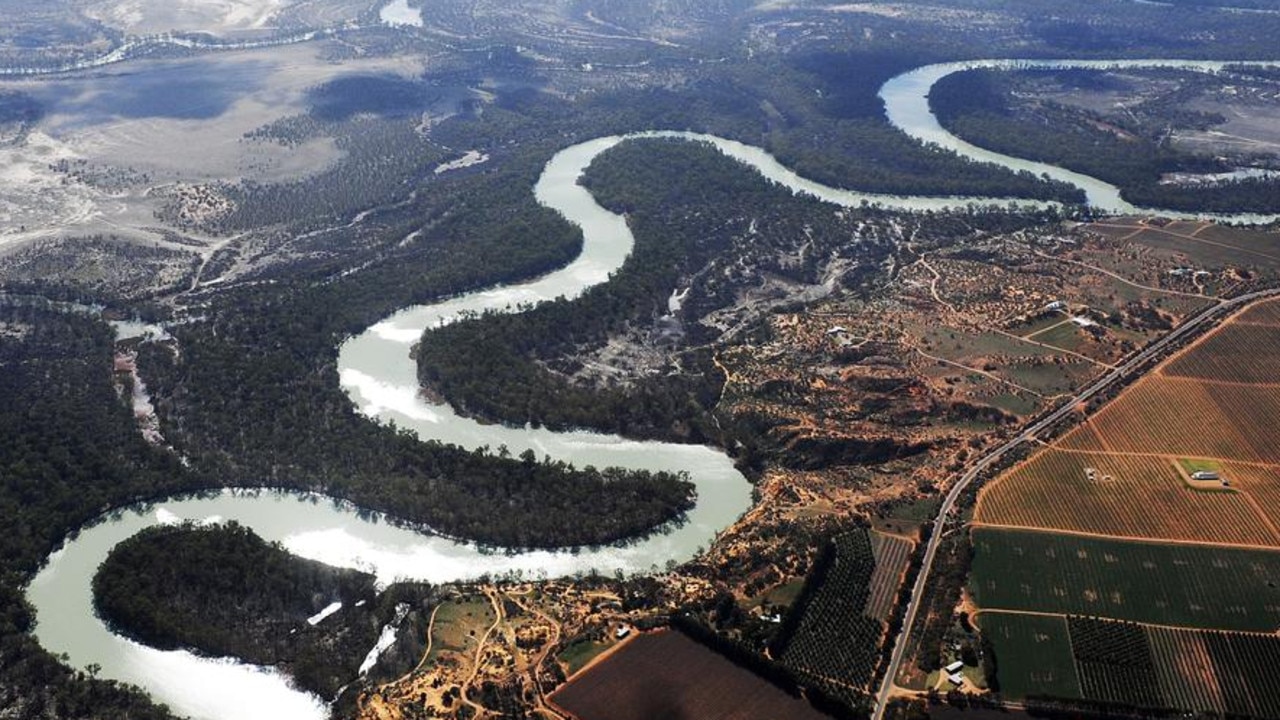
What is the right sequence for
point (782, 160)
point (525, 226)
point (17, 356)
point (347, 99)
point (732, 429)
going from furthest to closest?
1. point (347, 99)
2. point (782, 160)
3. point (525, 226)
4. point (17, 356)
5. point (732, 429)

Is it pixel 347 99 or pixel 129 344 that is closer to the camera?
pixel 129 344

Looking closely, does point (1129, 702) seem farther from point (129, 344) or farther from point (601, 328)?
point (129, 344)

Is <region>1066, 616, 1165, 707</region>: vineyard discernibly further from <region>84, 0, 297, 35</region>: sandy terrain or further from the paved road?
<region>84, 0, 297, 35</region>: sandy terrain

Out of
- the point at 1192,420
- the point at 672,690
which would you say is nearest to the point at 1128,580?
the point at 1192,420

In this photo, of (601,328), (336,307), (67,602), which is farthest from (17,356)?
(601,328)

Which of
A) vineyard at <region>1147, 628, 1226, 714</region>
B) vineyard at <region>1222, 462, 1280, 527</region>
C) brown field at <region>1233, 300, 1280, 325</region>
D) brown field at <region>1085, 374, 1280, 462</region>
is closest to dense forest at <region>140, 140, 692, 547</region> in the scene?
vineyard at <region>1147, 628, 1226, 714</region>

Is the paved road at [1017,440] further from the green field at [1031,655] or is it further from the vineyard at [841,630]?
the green field at [1031,655]
